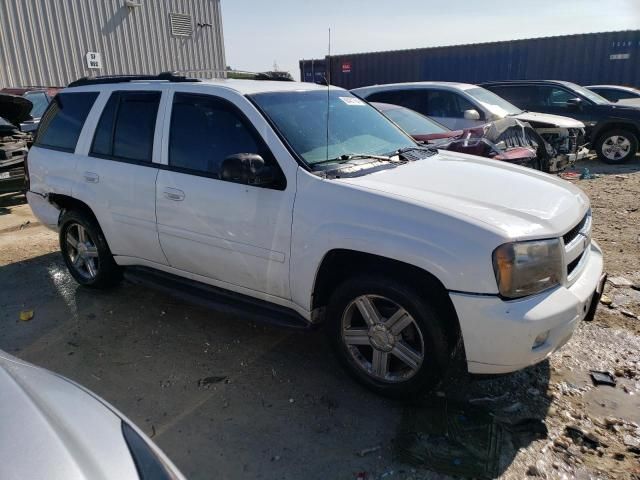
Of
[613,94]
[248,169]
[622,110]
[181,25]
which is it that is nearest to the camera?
[248,169]

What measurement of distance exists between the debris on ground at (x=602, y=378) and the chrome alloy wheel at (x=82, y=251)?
3.89 meters

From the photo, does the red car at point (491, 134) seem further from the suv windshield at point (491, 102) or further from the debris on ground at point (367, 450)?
the debris on ground at point (367, 450)

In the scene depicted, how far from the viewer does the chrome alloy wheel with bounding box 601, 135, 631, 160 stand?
A: 10750 millimetres

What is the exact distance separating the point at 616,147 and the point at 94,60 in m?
14.0

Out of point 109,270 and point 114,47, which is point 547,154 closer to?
point 109,270

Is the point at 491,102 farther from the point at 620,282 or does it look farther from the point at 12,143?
the point at 12,143

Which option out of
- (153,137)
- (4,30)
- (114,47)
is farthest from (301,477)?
(114,47)

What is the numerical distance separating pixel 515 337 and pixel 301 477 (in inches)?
48.3

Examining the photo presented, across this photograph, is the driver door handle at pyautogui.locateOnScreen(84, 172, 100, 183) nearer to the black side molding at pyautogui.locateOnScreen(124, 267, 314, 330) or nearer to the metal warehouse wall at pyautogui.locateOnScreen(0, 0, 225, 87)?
the black side molding at pyautogui.locateOnScreen(124, 267, 314, 330)

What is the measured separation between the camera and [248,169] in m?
2.99

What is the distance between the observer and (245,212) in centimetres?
322

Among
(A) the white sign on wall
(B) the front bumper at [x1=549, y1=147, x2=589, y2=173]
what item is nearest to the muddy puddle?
(B) the front bumper at [x1=549, y1=147, x2=589, y2=173]

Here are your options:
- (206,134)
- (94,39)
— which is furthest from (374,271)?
(94,39)

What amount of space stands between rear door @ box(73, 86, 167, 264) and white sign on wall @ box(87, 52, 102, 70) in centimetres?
1263
